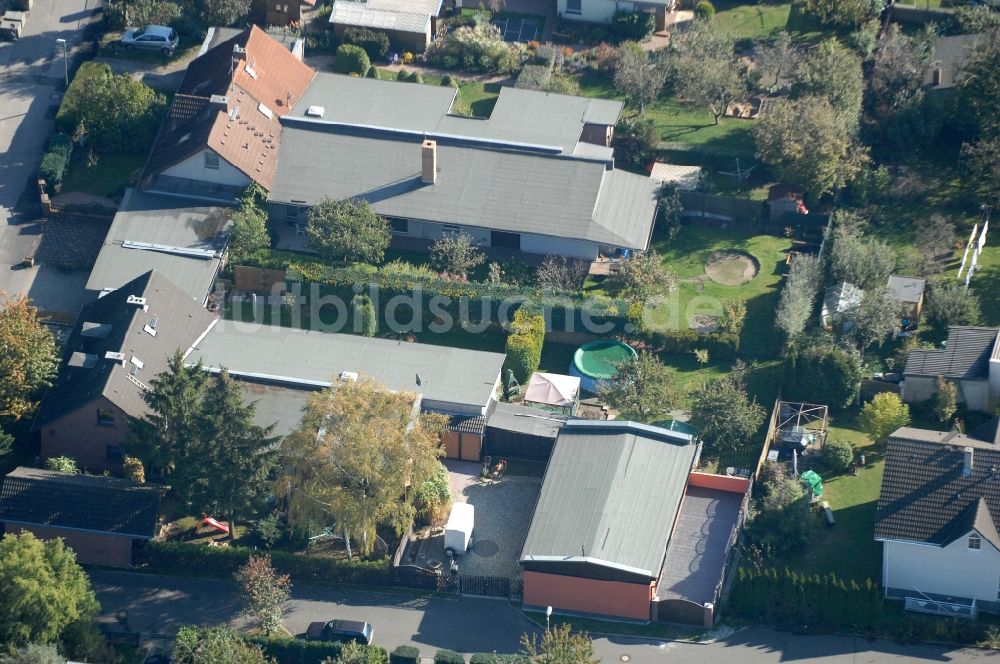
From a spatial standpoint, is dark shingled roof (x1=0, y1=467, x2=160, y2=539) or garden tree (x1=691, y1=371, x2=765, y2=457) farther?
garden tree (x1=691, y1=371, x2=765, y2=457)

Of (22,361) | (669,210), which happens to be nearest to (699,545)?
(669,210)

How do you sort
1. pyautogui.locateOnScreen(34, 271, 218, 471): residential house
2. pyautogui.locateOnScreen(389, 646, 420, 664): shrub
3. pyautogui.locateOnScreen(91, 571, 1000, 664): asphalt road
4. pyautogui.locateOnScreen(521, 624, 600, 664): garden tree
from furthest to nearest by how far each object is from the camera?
1. pyautogui.locateOnScreen(34, 271, 218, 471): residential house
2. pyautogui.locateOnScreen(91, 571, 1000, 664): asphalt road
3. pyautogui.locateOnScreen(389, 646, 420, 664): shrub
4. pyautogui.locateOnScreen(521, 624, 600, 664): garden tree

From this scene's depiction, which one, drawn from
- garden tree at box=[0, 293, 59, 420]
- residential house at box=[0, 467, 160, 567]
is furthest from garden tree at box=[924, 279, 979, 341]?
garden tree at box=[0, 293, 59, 420]

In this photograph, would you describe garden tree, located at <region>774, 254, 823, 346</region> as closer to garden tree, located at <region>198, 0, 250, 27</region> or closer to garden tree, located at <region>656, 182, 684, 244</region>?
garden tree, located at <region>656, 182, 684, 244</region>

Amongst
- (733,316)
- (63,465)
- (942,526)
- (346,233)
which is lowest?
(63,465)

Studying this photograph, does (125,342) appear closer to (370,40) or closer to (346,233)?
(346,233)

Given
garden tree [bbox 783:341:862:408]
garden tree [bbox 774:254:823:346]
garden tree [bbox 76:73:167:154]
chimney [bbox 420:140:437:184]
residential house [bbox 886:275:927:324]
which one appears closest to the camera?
garden tree [bbox 783:341:862:408]

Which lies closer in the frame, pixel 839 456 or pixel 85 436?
pixel 839 456
